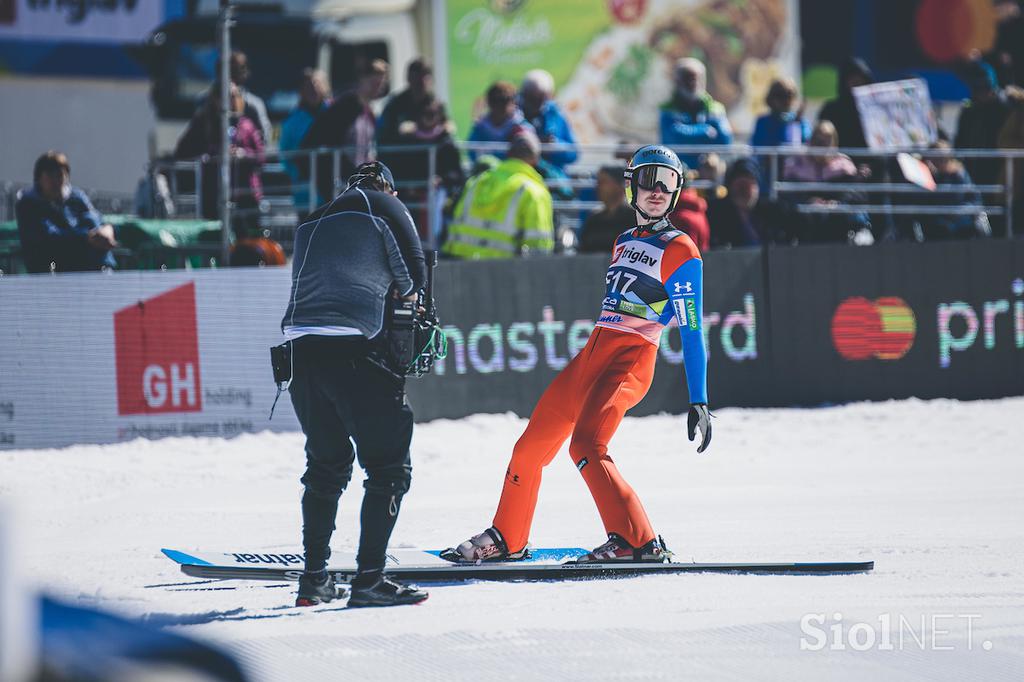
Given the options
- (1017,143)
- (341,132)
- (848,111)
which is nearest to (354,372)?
(341,132)

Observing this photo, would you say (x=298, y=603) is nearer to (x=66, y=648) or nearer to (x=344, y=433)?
(x=344, y=433)

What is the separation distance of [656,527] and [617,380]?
1801 mm

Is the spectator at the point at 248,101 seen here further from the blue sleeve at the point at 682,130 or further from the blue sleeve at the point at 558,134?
the blue sleeve at the point at 682,130

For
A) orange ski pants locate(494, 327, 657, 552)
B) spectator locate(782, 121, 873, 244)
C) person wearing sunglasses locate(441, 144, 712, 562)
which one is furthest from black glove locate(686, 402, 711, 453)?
spectator locate(782, 121, 873, 244)

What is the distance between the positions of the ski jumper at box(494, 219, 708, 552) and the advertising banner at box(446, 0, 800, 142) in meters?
14.6

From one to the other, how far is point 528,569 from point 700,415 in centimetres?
108

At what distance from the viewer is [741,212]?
1434cm

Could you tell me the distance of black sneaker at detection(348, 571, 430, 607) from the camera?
6426 mm

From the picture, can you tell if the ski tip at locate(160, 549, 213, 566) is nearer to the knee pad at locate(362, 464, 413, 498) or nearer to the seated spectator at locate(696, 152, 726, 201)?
the knee pad at locate(362, 464, 413, 498)

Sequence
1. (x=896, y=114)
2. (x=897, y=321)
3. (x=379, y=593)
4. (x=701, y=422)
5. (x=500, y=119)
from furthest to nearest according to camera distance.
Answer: (x=896, y=114), (x=897, y=321), (x=500, y=119), (x=701, y=422), (x=379, y=593)

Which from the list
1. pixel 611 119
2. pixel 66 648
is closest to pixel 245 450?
pixel 66 648

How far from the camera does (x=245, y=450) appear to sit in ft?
38.1

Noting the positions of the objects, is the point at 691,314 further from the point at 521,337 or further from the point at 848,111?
the point at 848,111

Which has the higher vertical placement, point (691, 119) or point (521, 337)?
point (691, 119)
